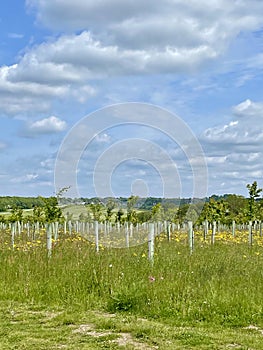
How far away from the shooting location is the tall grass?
334 inches

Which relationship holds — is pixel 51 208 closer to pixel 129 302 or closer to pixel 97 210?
pixel 97 210

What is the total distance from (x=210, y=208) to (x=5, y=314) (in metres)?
22.9

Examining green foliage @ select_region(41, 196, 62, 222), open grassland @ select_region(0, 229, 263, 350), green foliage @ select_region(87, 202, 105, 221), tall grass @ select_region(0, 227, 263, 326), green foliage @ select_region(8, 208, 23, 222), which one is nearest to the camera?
open grassland @ select_region(0, 229, 263, 350)

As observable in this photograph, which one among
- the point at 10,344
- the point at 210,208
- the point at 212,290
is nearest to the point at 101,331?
the point at 10,344

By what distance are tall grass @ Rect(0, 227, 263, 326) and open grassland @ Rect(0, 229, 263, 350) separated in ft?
0.06

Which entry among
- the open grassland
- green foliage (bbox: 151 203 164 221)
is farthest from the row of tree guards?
the open grassland

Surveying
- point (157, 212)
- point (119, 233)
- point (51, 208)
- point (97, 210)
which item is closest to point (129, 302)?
point (51, 208)

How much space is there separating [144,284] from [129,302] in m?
0.71

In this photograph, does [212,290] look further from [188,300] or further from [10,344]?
[10,344]

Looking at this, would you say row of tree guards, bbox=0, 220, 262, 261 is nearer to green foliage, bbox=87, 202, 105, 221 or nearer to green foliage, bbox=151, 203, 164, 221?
green foliage, bbox=151, 203, 164, 221

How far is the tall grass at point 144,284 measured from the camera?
848 cm

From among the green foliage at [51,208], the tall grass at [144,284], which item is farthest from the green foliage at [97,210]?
the tall grass at [144,284]

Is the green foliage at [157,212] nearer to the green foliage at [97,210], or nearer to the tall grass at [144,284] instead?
the green foliage at [97,210]

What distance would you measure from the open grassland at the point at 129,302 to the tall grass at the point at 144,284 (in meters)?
0.02
